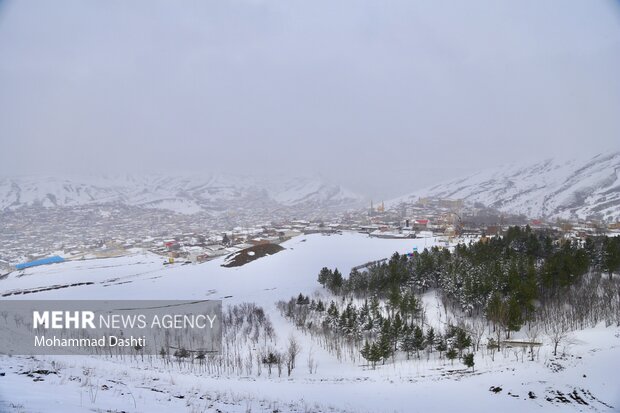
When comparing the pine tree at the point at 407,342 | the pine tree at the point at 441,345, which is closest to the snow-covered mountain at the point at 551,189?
the pine tree at the point at 441,345

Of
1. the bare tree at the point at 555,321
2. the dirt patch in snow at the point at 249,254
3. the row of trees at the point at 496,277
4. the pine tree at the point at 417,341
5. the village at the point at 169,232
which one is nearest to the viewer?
the bare tree at the point at 555,321

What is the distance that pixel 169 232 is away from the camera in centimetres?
8700

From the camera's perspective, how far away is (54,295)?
107 ft

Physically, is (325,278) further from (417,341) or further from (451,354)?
(451,354)

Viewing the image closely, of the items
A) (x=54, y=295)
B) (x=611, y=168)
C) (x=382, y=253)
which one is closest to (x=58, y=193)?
(x=54, y=295)

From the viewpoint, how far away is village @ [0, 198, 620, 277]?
53812mm

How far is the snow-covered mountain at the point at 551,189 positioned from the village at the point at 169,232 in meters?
23.6

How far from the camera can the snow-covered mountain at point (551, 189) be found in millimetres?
98125

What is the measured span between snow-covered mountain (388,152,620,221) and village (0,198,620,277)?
23559 millimetres

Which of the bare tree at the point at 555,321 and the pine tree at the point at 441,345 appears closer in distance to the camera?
the pine tree at the point at 441,345

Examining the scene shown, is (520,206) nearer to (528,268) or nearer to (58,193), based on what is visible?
(528,268)

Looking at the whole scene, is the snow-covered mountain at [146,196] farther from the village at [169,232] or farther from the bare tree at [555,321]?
the bare tree at [555,321]

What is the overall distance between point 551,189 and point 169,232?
137m

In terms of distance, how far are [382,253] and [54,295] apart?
37.7 m
